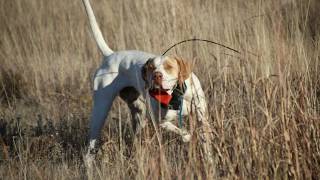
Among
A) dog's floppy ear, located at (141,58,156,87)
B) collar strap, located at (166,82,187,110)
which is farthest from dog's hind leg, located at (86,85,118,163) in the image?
collar strap, located at (166,82,187,110)

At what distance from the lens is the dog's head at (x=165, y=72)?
4.46 metres

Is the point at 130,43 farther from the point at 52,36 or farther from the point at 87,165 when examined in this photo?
the point at 87,165

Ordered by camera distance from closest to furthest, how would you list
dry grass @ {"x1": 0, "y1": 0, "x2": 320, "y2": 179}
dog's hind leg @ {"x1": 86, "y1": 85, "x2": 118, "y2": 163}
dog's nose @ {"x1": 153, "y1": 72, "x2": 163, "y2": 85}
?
1. dry grass @ {"x1": 0, "y1": 0, "x2": 320, "y2": 179}
2. dog's nose @ {"x1": 153, "y1": 72, "x2": 163, "y2": 85}
3. dog's hind leg @ {"x1": 86, "y1": 85, "x2": 118, "y2": 163}

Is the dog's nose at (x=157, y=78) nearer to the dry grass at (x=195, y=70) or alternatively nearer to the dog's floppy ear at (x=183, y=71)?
the dog's floppy ear at (x=183, y=71)

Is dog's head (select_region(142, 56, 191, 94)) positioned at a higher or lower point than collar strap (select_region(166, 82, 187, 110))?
higher

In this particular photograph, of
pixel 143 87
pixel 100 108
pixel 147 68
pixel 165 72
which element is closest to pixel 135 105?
pixel 100 108

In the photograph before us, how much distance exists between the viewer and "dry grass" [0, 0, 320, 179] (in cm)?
353

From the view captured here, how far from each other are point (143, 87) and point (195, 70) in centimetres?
126

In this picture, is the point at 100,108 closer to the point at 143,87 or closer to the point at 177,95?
the point at 143,87

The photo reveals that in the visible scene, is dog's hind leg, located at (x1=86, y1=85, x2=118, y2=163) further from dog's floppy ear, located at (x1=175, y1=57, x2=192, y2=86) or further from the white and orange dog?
dog's floppy ear, located at (x1=175, y1=57, x2=192, y2=86)

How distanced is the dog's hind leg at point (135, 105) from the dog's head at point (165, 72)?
1.92 ft

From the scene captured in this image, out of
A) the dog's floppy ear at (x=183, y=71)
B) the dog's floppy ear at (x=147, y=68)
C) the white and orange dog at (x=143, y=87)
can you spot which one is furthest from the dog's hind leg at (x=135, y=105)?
the dog's floppy ear at (x=183, y=71)

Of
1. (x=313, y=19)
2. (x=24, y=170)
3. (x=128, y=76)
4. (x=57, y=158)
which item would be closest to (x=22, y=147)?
(x=57, y=158)

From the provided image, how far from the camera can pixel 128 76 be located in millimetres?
5031
